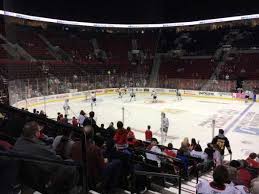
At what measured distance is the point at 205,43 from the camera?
3694cm

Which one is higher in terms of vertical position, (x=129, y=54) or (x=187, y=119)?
(x=129, y=54)

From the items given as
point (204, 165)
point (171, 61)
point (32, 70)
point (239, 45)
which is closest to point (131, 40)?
point (171, 61)

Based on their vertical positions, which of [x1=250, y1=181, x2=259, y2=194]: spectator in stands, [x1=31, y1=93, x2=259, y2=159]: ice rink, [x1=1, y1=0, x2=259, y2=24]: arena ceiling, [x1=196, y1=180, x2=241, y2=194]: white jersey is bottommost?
[x1=31, y1=93, x2=259, y2=159]: ice rink

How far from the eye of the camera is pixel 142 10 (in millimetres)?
36094

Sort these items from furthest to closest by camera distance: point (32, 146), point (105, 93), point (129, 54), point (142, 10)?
1. point (129, 54)
2. point (142, 10)
3. point (105, 93)
4. point (32, 146)

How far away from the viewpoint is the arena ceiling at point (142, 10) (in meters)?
31.1

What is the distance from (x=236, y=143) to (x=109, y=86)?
20.6 m

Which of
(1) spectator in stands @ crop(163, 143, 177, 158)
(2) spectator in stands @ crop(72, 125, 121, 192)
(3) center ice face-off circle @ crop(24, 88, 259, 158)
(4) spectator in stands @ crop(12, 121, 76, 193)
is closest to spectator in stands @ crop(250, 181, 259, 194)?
(2) spectator in stands @ crop(72, 125, 121, 192)

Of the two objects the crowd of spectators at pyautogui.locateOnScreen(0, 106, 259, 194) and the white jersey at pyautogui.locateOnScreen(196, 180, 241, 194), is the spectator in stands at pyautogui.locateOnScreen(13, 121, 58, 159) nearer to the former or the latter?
the crowd of spectators at pyautogui.locateOnScreen(0, 106, 259, 194)

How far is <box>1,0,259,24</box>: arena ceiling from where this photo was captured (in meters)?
31.1

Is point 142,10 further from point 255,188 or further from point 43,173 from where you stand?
point 43,173

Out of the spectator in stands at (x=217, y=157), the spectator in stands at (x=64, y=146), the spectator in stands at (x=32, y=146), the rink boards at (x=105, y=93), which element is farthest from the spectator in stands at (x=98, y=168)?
the rink boards at (x=105, y=93)

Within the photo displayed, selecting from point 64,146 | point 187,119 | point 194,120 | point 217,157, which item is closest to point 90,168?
point 64,146

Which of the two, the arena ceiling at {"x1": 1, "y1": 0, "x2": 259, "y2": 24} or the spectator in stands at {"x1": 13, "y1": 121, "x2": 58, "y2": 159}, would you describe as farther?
the arena ceiling at {"x1": 1, "y1": 0, "x2": 259, "y2": 24}
